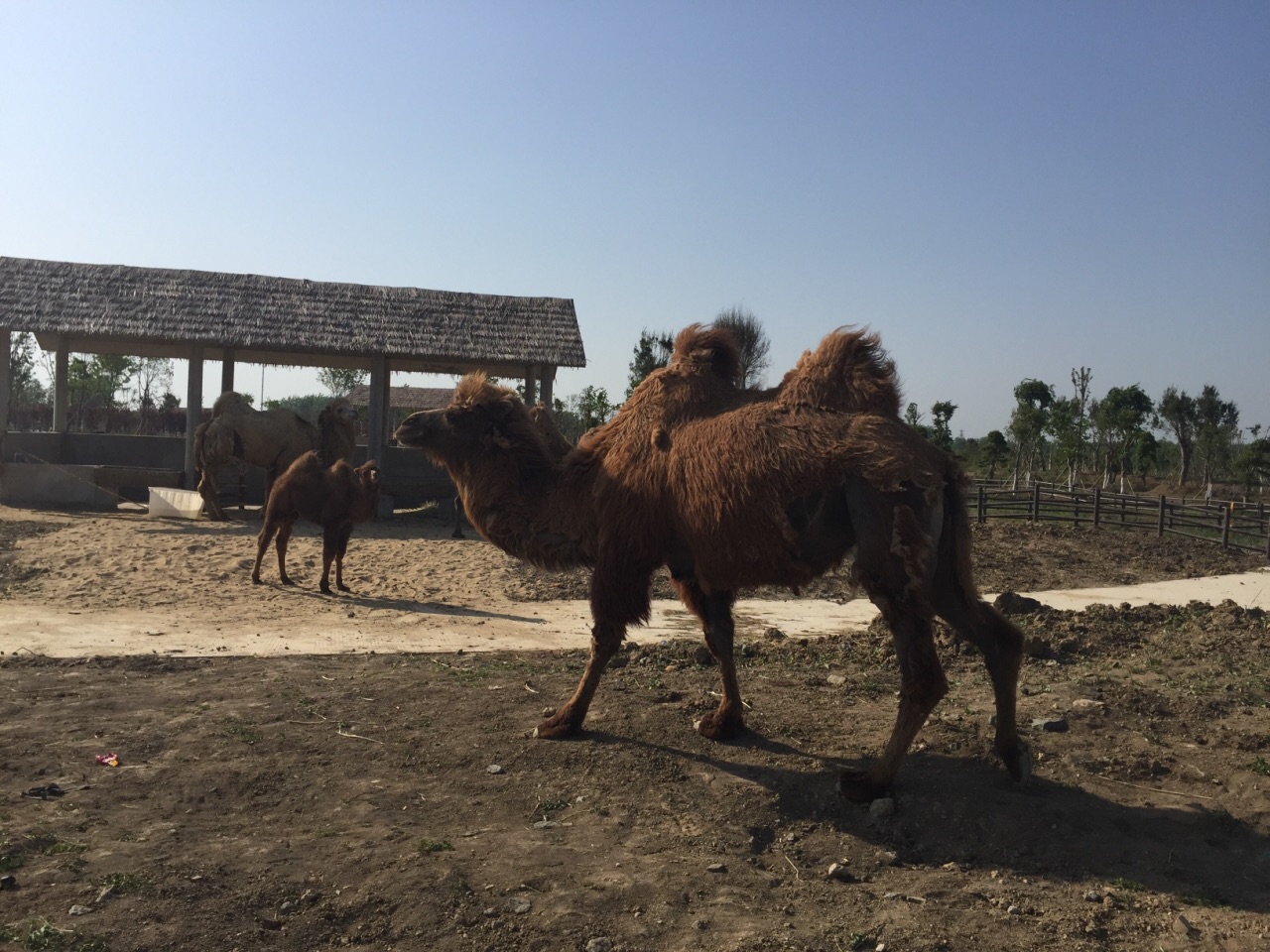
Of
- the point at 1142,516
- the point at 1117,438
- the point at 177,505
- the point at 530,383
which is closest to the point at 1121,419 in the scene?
the point at 1117,438

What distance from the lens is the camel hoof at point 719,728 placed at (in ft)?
18.6

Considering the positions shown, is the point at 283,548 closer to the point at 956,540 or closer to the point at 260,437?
the point at 260,437

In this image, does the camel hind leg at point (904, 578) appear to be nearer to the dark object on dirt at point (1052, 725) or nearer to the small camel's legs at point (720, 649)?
the small camel's legs at point (720, 649)

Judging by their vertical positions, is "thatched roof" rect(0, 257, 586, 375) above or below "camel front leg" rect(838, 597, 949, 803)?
above

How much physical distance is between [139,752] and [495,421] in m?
2.69

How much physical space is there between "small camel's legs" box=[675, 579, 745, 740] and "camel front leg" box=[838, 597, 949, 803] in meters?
1.09

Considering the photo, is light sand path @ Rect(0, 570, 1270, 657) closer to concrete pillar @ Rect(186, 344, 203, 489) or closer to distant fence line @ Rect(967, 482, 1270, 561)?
concrete pillar @ Rect(186, 344, 203, 489)

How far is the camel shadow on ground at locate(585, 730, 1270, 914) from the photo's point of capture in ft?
13.5

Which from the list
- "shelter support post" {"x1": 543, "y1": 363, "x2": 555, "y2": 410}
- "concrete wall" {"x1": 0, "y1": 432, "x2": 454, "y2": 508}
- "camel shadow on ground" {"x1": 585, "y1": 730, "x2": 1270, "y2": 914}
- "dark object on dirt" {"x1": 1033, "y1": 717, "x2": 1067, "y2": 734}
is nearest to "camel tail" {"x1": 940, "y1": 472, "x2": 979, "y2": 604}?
"camel shadow on ground" {"x1": 585, "y1": 730, "x2": 1270, "y2": 914}

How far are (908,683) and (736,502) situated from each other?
1.18m

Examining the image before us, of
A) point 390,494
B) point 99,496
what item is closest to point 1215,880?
point 390,494

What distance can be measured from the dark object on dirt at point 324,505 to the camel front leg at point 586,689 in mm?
6883

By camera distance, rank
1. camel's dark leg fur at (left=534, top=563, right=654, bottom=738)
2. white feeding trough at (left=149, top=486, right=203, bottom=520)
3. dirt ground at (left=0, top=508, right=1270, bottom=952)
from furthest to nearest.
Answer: white feeding trough at (left=149, top=486, right=203, bottom=520), camel's dark leg fur at (left=534, top=563, right=654, bottom=738), dirt ground at (left=0, top=508, right=1270, bottom=952)

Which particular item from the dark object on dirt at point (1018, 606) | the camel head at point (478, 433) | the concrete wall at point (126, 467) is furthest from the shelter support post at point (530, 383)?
the camel head at point (478, 433)
